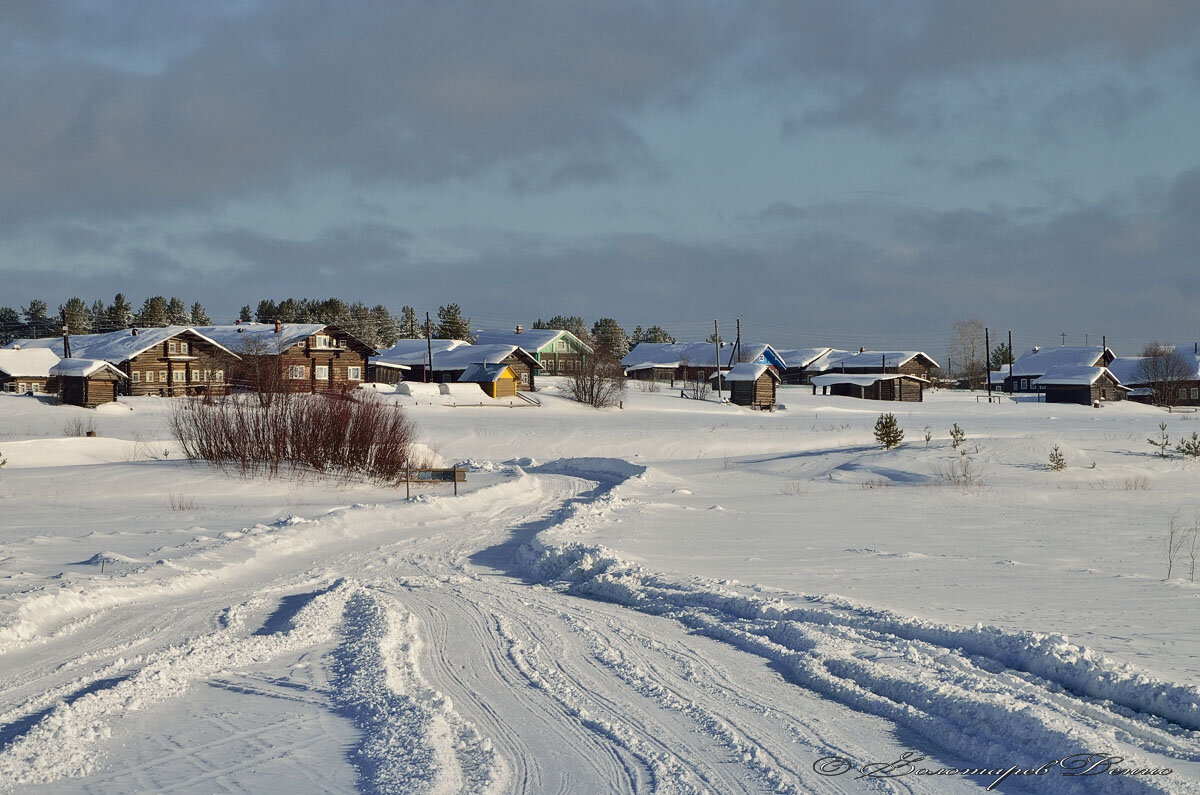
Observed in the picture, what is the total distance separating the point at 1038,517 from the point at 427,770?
15.2m

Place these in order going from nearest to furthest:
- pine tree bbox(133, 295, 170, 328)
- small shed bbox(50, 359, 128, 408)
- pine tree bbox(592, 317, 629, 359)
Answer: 1. small shed bbox(50, 359, 128, 408)
2. pine tree bbox(133, 295, 170, 328)
3. pine tree bbox(592, 317, 629, 359)

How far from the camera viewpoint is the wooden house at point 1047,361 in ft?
358

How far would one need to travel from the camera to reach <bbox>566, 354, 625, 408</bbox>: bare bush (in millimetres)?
69688

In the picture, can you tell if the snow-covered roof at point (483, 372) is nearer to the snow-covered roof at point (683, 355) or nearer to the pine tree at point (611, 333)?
the snow-covered roof at point (683, 355)

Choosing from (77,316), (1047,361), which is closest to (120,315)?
(77,316)

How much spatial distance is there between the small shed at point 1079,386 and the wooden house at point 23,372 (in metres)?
82.1

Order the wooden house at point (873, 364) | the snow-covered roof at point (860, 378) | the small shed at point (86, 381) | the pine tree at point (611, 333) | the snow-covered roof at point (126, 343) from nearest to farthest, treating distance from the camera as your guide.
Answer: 1. the small shed at point (86, 381)
2. the snow-covered roof at point (126, 343)
3. the snow-covered roof at point (860, 378)
4. the wooden house at point (873, 364)
5. the pine tree at point (611, 333)

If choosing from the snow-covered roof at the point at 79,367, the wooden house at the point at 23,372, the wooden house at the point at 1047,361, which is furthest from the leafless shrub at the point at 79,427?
the wooden house at the point at 1047,361

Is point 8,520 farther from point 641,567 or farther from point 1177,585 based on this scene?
point 1177,585

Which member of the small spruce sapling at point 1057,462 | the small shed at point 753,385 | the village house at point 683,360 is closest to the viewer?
the small spruce sapling at point 1057,462

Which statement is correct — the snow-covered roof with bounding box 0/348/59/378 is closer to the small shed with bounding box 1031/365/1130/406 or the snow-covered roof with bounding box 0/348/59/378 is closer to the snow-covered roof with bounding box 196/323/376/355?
the snow-covered roof with bounding box 196/323/376/355

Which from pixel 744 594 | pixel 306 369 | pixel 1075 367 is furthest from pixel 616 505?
pixel 1075 367

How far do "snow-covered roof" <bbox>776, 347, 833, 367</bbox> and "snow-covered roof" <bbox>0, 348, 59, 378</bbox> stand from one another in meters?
77.4

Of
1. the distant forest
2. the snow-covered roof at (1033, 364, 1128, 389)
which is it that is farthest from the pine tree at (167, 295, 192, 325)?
the snow-covered roof at (1033, 364, 1128, 389)
